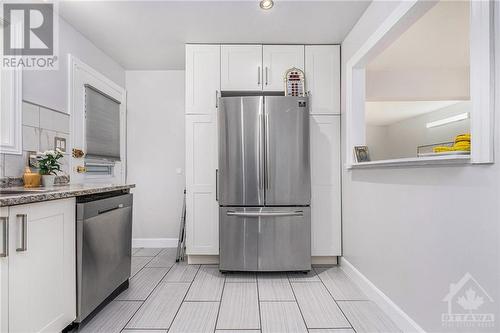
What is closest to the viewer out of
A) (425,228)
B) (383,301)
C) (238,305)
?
(425,228)

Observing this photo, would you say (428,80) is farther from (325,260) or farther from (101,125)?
(101,125)

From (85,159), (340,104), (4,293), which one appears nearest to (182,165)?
(85,159)

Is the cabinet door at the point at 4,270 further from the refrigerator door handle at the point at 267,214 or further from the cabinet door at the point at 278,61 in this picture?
the cabinet door at the point at 278,61

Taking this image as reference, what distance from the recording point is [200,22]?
8.65ft

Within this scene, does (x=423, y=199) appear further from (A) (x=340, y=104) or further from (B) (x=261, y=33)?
(B) (x=261, y=33)

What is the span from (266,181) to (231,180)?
358 mm

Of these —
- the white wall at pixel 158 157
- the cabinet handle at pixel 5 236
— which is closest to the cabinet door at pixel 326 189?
the white wall at pixel 158 157

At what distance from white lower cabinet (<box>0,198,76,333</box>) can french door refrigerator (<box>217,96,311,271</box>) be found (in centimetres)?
142

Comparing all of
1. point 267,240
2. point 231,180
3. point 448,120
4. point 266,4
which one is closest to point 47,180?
point 231,180

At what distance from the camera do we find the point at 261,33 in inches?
113

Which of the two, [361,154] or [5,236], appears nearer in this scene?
[5,236]

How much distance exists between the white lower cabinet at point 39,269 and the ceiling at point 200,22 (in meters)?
1.80

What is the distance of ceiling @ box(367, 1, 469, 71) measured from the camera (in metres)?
2.50

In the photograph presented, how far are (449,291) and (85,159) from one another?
3.31m
